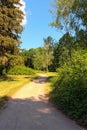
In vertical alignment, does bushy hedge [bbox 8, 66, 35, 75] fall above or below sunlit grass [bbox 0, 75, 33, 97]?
above

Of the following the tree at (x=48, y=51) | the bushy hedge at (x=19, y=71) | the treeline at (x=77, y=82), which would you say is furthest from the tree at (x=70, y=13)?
the tree at (x=48, y=51)

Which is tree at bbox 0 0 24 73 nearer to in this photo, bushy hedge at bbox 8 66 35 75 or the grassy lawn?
the grassy lawn

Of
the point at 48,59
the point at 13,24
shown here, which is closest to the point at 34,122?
the point at 13,24

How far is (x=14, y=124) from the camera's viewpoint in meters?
11.6

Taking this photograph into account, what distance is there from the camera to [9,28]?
3766 centimetres

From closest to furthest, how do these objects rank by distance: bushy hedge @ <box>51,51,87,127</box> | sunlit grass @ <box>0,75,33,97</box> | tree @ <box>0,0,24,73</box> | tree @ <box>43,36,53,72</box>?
bushy hedge @ <box>51,51,87,127</box>
sunlit grass @ <box>0,75,33,97</box>
tree @ <box>0,0,24,73</box>
tree @ <box>43,36,53,72</box>

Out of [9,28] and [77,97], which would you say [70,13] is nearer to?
[9,28]

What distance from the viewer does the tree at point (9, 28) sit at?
118 feet

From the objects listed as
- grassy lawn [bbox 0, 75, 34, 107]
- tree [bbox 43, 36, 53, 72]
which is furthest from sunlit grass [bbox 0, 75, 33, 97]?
tree [bbox 43, 36, 53, 72]

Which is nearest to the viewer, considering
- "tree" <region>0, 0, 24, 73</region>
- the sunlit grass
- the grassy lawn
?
the grassy lawn

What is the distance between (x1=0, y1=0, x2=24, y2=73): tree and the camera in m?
35.9

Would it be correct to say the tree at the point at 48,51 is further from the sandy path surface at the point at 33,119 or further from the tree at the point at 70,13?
the sandy path surface at the point at 33,119

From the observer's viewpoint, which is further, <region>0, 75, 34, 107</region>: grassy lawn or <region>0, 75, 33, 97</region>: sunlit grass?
<region>0, 75, 33, 97</region>: sunlit grass

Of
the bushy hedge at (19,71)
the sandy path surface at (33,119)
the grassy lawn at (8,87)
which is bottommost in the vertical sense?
the sandy path surface at (33,119)
